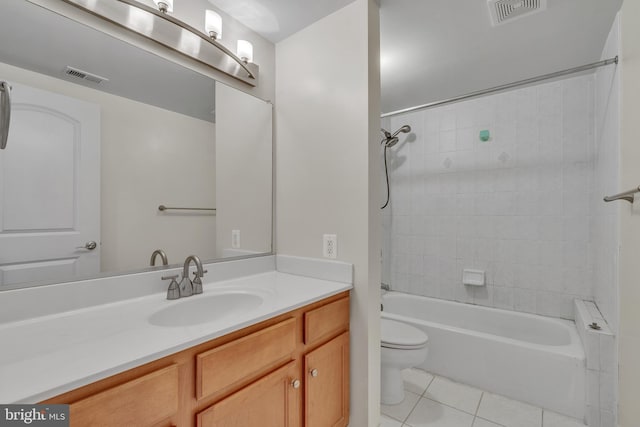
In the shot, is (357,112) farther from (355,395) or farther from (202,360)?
(355,395)

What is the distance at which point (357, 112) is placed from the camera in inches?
55.7

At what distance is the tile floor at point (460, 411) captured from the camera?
1646mm

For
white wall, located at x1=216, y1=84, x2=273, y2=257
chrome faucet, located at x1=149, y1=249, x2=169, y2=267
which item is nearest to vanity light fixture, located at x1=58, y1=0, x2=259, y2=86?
white wall, located at x1=216, y1=84, x2=273, y2=257

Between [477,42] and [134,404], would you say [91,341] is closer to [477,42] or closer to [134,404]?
[134,404]

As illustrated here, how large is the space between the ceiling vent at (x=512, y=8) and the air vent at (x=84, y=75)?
72.0 inches

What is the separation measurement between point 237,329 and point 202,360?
0.42 feet

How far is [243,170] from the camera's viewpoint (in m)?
1.68

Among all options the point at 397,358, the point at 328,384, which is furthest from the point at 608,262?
the point at 328,384

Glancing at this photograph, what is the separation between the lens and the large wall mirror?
3.10 ft

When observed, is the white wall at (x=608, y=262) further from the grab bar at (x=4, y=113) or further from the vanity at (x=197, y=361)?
the grab bar at (x=4, y=113)

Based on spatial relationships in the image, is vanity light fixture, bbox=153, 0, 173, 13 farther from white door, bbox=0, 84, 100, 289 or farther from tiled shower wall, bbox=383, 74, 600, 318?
tiled shower wall, bbox=383, 74, 600, 318

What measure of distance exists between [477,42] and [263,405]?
225cm

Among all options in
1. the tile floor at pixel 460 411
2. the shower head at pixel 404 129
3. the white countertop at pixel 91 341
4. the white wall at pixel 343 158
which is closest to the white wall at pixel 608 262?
the tile floor at pixel 460 411

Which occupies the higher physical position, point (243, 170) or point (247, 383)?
point (243, 170)
